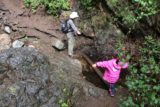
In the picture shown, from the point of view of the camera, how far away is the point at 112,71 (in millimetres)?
9250

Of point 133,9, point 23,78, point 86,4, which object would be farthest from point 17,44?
point 133,9

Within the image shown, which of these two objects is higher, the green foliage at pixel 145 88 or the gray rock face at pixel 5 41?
the green foliage at pixel 145 88

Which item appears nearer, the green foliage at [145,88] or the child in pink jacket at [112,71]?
the green foliage at [145,88]

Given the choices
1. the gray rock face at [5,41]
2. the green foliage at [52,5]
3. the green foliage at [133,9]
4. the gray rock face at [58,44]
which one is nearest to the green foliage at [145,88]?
the green foliage at [133,9]

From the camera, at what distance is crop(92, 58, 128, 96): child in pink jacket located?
9180mm

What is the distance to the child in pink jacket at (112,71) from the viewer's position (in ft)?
30.1

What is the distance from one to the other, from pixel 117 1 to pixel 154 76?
15.7 ft

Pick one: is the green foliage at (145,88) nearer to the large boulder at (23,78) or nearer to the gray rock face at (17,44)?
the large boulder at (23,78)

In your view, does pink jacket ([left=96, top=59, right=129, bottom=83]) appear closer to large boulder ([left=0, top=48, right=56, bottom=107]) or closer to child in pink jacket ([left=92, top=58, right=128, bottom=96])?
child in pink jacket ([left=92, top=58, right=128, bottom=96])

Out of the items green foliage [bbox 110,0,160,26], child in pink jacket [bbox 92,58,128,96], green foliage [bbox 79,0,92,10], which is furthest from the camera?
green foliage [bbox 79,0,92,10]

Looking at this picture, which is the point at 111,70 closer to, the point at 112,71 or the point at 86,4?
the point at 112,71

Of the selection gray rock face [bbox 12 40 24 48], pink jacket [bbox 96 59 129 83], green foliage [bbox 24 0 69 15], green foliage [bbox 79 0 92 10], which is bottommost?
gray rock face [bbox 12 40 24 48]

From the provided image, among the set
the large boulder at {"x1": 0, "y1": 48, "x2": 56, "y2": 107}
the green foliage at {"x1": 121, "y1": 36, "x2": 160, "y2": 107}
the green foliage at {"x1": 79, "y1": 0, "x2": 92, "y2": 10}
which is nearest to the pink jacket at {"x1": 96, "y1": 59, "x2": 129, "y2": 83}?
the large boulder at {"x1": 0, "y1": 48, "x2": 56, "y2": 107}

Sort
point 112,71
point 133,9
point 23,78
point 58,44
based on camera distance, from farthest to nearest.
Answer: point 58,44
point 133,9
point 112,71
point 23,78
